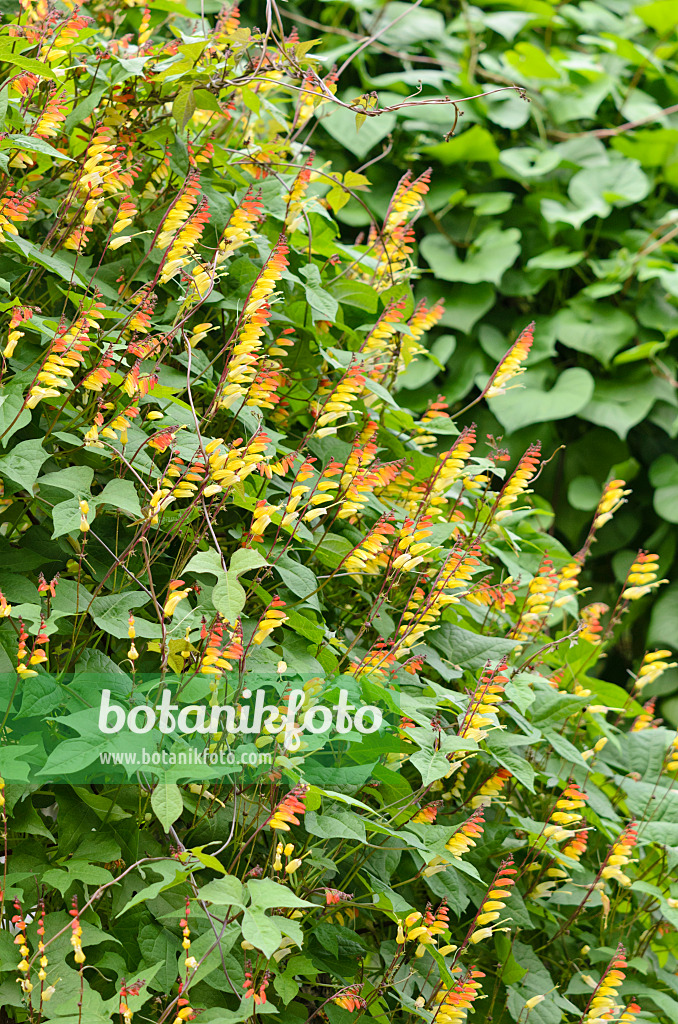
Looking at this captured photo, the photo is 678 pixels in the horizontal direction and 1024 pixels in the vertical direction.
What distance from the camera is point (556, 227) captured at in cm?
272

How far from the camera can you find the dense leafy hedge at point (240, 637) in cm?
86

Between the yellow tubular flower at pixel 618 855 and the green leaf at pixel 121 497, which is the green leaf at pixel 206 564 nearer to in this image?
the green leaf at pixel 121 497

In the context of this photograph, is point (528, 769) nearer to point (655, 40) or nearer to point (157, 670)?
point (157, 670)

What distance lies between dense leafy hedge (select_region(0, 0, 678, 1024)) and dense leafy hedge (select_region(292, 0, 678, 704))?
1.25m

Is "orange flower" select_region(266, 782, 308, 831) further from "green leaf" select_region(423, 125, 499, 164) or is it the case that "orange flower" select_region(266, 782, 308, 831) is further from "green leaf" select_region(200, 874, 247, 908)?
"green leaf" select_region(423, 125, 499, 164)

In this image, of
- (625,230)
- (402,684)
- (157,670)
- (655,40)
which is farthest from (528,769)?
(655,40)

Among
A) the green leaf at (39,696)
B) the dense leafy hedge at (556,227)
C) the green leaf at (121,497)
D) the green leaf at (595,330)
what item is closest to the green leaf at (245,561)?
the green leaf at (121,497)

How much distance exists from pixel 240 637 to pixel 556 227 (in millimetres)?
2255

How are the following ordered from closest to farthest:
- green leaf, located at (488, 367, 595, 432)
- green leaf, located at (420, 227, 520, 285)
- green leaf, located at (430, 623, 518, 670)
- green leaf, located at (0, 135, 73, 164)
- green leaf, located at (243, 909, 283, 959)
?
green leaf, located at (243, 909, 283, 959) → green leaf, located at (0, 135, 73, 164) → green leaf, located at (430, 623, 518, 670) → green leaf, located at (488, 367, 595, 432) → green leaf, located at (420, 227, 520, 285)

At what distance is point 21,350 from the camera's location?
3.30 feet

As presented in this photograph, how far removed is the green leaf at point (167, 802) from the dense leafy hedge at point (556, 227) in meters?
1.83

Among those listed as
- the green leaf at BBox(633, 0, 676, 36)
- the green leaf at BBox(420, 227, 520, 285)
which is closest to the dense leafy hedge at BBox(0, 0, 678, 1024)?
the green leaf at BBox(420, 227, 520, 285)

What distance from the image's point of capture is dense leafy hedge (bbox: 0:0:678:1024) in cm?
86

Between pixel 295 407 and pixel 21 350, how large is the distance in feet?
1.32
